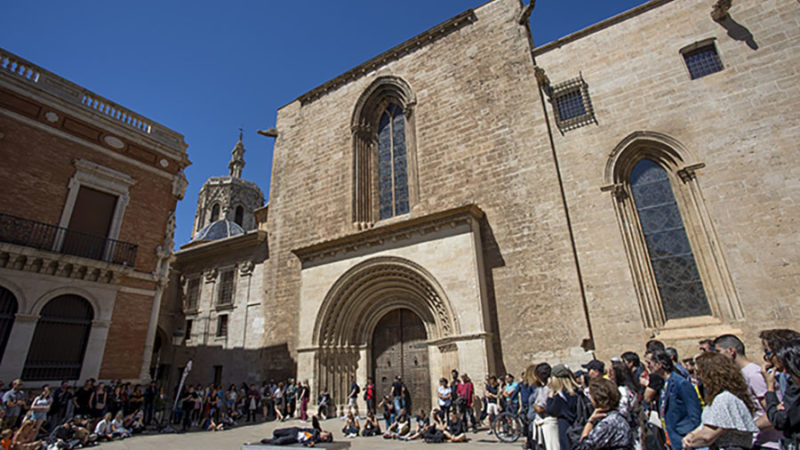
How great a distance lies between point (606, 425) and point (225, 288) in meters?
16.2

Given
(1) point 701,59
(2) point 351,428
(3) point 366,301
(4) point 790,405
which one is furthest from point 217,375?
(1) point 701,59

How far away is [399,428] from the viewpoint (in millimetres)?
8328

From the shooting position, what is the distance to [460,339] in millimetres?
9680

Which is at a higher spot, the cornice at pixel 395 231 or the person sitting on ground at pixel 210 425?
the cornice at pixel 395 231

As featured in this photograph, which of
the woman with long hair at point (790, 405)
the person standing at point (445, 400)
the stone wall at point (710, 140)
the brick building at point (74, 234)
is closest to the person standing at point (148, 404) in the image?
the brick building at point (74, 234)

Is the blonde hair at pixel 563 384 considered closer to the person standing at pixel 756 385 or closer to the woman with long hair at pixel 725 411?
the woman with long hair at pixel 725 411

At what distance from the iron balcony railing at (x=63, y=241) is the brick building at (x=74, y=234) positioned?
0.02 metres

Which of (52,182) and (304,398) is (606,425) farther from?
(52,182)

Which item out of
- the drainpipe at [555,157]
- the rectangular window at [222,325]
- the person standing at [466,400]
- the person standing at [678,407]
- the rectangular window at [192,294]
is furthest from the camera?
the rectangular window at [192,294]

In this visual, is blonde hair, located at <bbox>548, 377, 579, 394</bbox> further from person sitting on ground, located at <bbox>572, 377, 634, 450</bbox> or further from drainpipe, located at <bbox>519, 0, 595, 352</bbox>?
drainpipe, located at <bbox>519, 0, 595, 352</bbox>

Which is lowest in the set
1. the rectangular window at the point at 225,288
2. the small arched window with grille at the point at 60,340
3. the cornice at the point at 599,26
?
the small arched window with grille at the point at 60,340

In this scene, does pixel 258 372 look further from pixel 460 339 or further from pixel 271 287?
pixel 460 339

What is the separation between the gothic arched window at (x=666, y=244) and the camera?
334 inches

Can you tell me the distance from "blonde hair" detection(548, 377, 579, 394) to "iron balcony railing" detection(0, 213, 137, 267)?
1220 centimetres
